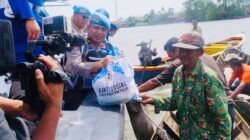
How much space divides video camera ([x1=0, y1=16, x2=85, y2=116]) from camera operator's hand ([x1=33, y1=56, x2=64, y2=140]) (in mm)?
28

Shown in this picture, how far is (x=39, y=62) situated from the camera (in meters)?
1.20

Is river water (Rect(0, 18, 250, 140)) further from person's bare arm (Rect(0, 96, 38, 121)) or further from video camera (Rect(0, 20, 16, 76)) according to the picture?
video camera (Rect(0, 20, 16, 76))

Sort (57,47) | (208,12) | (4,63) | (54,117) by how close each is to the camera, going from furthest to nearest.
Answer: (208,12) < (57,47) < (54,117) < (4,63)

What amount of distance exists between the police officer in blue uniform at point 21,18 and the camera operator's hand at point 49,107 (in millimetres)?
A: 803

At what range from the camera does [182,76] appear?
2438 millimetres

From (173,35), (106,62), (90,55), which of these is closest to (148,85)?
(90,55)

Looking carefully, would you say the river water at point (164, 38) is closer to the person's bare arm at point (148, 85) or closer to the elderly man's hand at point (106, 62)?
the elderly man's hand at point (106, 62)

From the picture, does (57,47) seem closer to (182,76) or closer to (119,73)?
(119,73)

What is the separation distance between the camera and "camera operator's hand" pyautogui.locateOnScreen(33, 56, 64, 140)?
3.72 feet

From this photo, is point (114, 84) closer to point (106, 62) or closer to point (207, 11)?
point (106, 62)

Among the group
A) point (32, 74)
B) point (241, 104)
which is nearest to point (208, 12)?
point (241, 104)

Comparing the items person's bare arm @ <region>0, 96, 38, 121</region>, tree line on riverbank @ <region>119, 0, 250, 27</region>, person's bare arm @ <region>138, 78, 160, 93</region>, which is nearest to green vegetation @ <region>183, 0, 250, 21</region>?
tree line on riverbank @ <region>119, 0, 250, 27</region>

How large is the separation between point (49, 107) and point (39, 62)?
0.62ft

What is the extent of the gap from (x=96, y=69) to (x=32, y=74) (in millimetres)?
1155
